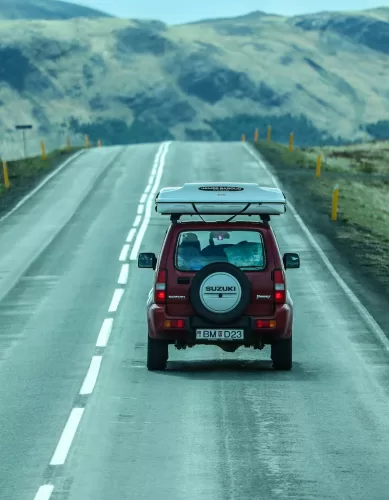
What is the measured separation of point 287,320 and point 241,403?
2.01 metres

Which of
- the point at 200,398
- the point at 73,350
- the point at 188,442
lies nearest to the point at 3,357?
the point at 73,350

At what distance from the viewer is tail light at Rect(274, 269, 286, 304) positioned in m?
14.4

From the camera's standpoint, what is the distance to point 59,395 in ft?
44.6

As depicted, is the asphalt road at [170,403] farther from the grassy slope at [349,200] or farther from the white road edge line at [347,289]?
the grassy slope at [349,200]

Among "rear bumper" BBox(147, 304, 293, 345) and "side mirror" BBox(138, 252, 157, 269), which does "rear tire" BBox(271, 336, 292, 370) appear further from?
"side mirror" BBox(138, 252, 157, 269)

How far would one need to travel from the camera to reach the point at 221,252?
14.7m

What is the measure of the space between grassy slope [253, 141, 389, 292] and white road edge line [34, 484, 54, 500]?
1605cm

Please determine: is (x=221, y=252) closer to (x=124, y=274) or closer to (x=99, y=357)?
(x=99, y=357)

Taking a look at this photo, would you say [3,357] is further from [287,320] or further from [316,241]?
[316,241]

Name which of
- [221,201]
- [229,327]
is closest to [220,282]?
[229,327]

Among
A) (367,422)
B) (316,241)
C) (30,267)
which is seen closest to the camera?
(367,422)

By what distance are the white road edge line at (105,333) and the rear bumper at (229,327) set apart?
2.92 meters

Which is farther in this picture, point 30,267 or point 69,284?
point 30,267

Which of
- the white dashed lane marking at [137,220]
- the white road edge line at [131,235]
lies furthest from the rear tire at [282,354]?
the white dashed lane marking at [137,220]
